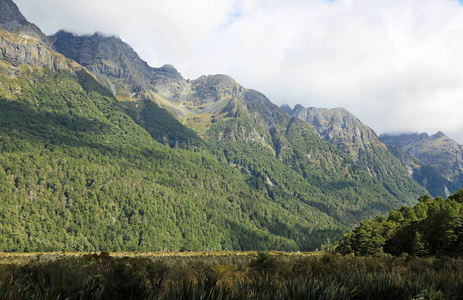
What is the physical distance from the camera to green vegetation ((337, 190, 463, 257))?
41.7 m

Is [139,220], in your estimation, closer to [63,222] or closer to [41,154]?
[63,222]

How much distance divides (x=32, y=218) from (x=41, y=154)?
2459 inches

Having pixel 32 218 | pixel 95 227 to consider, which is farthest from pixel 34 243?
pixel 95 227

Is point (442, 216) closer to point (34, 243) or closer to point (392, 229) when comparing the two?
point (392, 229)

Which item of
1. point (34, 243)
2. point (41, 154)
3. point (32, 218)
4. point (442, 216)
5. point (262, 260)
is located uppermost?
point (41, 154)

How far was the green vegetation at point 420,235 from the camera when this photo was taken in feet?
137

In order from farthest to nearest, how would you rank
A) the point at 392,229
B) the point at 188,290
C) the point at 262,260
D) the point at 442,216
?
the point at 392,229
the point at 442,216
the point at 262,260
the point at 188,290

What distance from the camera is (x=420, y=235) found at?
152 feet

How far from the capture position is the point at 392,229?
2409 inches

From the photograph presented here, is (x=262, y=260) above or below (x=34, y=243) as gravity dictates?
above

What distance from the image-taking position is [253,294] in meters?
5.72

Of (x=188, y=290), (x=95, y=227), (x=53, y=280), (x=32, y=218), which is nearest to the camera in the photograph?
(x=188, y=290)

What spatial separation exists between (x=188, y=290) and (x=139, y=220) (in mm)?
196576

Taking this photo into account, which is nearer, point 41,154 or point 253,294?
point 253,294
